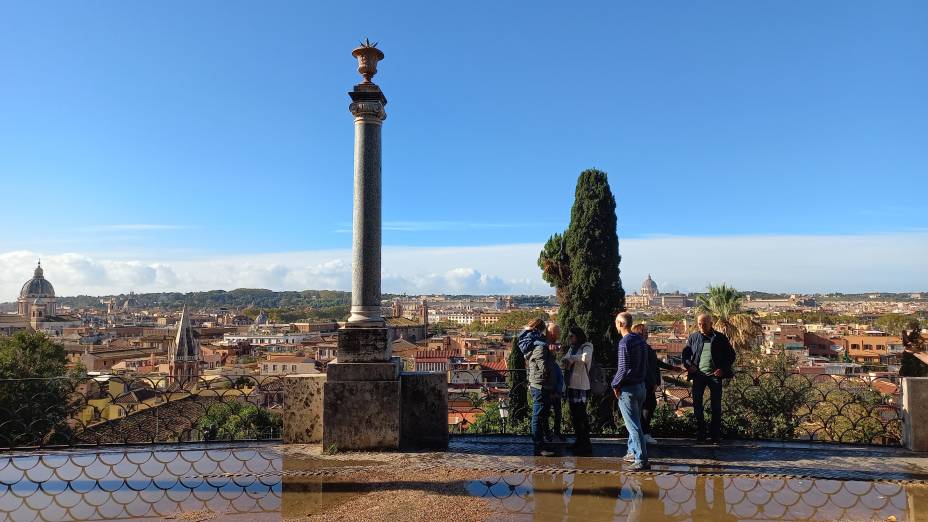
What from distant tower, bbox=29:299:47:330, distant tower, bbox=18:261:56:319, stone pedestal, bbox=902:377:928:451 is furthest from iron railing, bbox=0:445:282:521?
distant tower, bbox=18:261:56:319

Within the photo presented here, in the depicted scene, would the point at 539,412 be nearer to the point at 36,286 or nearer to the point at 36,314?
the point at 36,314

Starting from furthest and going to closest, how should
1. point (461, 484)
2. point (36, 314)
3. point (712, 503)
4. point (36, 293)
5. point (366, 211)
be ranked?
point (36, 293)
point (36, 314)
point (366, 211)
point (461, 484)
point (712, 503)

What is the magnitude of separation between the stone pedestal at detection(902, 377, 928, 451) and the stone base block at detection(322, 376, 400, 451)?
539cm

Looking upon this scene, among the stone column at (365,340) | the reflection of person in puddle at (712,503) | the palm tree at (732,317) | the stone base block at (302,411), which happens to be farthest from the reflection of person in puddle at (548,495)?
the palm tree at (732,317)

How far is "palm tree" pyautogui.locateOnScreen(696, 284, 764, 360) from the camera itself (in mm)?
22719

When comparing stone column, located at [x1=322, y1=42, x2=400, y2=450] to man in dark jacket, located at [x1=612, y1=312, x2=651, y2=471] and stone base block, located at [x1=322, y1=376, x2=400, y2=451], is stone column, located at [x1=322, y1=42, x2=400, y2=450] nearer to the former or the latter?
stone base block, located at [x1=322, y1=376, x2=400, y2=451]

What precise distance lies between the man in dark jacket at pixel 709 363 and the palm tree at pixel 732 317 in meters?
17.0

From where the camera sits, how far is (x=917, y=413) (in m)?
6.22

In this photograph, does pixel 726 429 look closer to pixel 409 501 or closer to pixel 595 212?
pixel 409 501

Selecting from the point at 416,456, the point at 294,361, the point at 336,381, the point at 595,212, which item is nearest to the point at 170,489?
the point at 336,381

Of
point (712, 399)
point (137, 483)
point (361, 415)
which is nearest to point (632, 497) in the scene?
point (712, 399)

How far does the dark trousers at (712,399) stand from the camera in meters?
6.57

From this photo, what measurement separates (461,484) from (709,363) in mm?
3190

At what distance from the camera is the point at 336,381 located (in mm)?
6270
